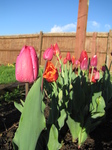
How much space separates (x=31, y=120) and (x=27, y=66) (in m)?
0.19

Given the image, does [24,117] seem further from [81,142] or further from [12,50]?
[12,50]

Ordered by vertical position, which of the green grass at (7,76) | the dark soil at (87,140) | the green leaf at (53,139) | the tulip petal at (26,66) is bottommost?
the dark soil at (87,140)

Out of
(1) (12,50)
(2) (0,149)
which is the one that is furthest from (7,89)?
(1) (12,50)

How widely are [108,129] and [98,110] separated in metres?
0.27

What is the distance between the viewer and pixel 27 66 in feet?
2.09

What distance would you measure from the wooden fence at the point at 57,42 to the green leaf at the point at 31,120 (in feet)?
18.5

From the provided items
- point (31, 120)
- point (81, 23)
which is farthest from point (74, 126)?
point (81, 23)

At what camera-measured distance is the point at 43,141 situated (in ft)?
3.19

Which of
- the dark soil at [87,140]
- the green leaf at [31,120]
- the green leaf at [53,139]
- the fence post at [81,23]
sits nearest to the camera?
the green leaf at [31,120]

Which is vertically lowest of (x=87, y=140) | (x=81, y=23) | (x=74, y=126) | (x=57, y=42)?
(x=87, y=140)

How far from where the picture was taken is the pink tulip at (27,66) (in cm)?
64

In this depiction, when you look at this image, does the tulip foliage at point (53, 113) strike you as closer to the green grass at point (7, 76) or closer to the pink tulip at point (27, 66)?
the pink tulip at point (27, 66)

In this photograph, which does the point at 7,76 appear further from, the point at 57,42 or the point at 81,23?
the point at 57,42

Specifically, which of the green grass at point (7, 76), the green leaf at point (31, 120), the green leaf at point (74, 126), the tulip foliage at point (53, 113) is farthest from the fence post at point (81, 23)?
Answer: the green grass at point (7, 76)
